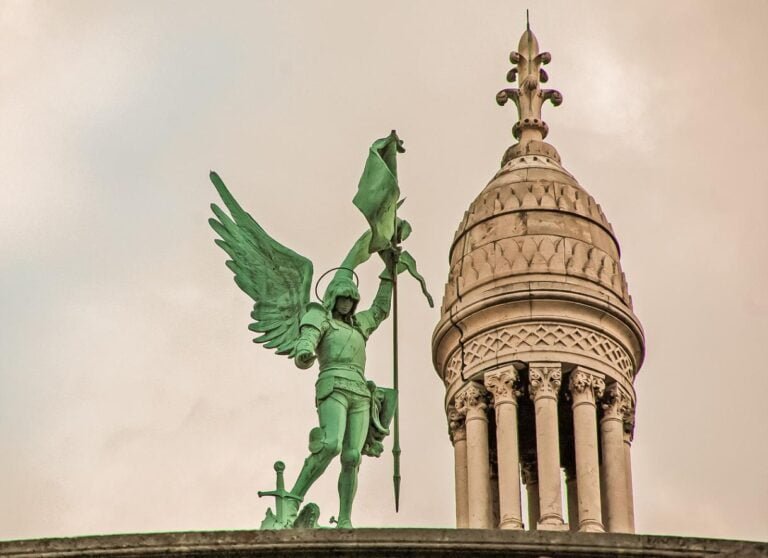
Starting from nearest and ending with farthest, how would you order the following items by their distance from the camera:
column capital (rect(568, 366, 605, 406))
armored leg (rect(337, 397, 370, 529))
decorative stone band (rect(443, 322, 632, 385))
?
1. armored leg (rect(337, 397, 370, 529))
2. column capital (rect(568, 366, 605, 406))
3. decorative stone band (rect(443, 322, 632, 385))

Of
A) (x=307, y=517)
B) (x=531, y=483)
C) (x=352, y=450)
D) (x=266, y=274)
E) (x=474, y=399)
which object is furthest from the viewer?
(x=531, y=483)

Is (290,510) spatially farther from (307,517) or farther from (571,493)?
(571,493)

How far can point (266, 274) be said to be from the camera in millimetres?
40625

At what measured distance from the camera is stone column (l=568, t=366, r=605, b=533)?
50.3m

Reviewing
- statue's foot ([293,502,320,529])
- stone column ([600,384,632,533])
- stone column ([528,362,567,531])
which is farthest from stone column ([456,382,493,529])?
statue's foot ([293,502,320,529])

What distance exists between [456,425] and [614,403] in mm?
2450

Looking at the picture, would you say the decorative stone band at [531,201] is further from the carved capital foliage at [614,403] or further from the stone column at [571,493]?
the stone column at [571,493]

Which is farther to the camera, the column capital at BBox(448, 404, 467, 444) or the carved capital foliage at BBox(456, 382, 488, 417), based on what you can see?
the column capital at BBox(448, 404, 467, 444)

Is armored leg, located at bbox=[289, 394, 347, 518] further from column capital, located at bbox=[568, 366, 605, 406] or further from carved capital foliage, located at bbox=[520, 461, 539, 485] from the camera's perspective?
carved capital foliage, located at bbox=[520, 461, 539, 485]

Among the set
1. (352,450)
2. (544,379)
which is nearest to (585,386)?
(544,379)

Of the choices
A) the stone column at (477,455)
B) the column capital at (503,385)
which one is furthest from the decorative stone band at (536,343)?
the stone column at (477,455)

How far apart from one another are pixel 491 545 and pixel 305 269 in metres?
5.23

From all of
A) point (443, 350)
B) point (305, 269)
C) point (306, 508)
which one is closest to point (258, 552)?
point (306, 508)

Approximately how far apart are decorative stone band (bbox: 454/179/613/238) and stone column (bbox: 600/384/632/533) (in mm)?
3001
